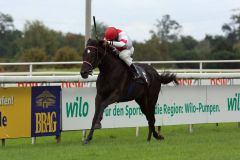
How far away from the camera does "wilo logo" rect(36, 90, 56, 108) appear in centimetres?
1016

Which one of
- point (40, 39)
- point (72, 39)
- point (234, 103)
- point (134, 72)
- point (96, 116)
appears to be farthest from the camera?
point (72, 39)

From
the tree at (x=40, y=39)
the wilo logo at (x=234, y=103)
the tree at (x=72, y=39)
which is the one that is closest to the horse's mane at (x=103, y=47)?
the wilo logo at (x=234, y=103)

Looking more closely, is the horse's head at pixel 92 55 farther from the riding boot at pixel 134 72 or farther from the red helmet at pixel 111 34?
the riding boot at pixel 134 72

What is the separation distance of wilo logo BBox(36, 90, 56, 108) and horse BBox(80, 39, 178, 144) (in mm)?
867

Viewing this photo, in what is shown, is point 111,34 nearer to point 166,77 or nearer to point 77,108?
point 77,108

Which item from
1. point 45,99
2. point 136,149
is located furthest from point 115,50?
point 136,149

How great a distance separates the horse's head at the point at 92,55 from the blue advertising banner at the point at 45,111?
1019 millimetres

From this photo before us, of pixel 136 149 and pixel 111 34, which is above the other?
pixel 111 34

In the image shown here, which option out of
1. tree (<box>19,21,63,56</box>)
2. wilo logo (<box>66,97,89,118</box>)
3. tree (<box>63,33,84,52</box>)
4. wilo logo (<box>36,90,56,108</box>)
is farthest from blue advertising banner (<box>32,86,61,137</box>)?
tree (<box>63,33,84,52</box>)

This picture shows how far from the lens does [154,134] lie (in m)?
10.7

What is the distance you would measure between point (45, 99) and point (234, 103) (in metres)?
4.55

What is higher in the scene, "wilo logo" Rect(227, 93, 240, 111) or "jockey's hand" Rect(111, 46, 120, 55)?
"jockey's hand" Rect(111, 46, 120, 55)

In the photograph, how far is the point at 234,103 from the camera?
12.8 meters

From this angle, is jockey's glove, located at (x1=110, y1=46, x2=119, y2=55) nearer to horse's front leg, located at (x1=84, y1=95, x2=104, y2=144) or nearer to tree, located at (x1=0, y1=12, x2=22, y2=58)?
horse's front leg, located at (x1=84, y1=95, x2=104, y2=144)
